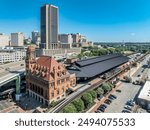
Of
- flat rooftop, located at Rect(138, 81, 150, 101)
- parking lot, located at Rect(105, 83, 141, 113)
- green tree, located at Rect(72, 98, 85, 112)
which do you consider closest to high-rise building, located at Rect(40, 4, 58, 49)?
parking lot, located at Rect(105, 83, 141, 113)

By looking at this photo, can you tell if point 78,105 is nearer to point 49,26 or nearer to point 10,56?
point 10,56

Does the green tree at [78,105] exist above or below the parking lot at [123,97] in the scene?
above

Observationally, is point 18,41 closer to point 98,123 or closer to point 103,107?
point 103,107

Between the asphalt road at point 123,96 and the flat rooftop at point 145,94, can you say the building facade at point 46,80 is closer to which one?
the asphalt road at point 123,96

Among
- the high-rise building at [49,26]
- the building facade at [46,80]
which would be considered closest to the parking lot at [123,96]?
the building facade at [46,80]

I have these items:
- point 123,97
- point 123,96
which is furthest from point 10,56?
point 123,97
